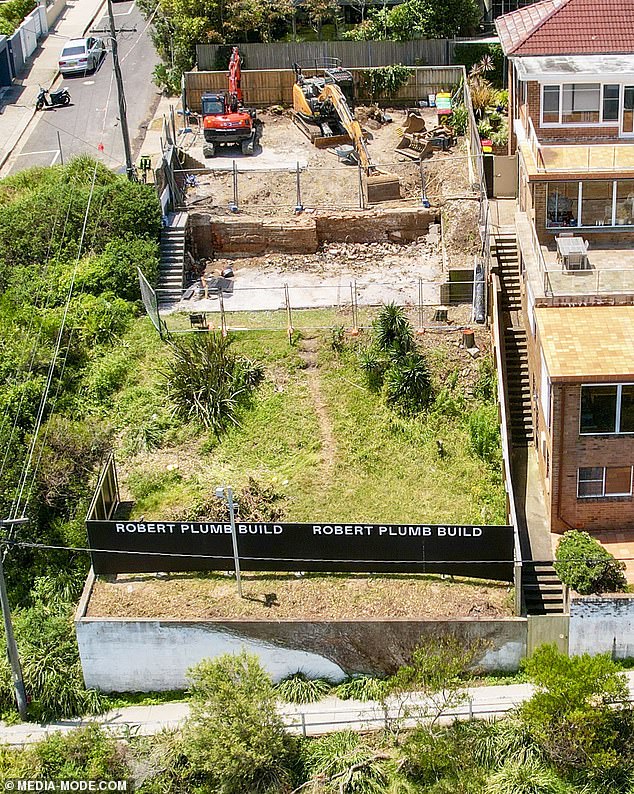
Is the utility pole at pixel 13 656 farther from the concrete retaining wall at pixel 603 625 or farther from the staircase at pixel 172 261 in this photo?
the staircase at pixel 172 261

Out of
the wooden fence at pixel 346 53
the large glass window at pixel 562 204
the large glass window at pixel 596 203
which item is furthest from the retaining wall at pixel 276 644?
the wooden fence at pixel 346 53

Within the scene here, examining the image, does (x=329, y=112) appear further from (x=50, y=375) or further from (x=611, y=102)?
(x=50, y=375)

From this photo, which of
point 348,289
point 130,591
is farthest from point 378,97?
point 130,591

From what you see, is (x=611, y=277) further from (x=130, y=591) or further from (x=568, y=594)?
(x=130, y=591)

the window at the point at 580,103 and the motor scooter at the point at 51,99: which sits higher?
the window at the point at 580,103

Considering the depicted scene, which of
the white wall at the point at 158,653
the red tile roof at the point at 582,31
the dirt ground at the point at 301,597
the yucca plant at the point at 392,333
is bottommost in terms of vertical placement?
the white wall at the point at 158,653

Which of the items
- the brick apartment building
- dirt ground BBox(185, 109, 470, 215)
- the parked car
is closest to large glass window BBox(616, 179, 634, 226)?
the brick apartment building
